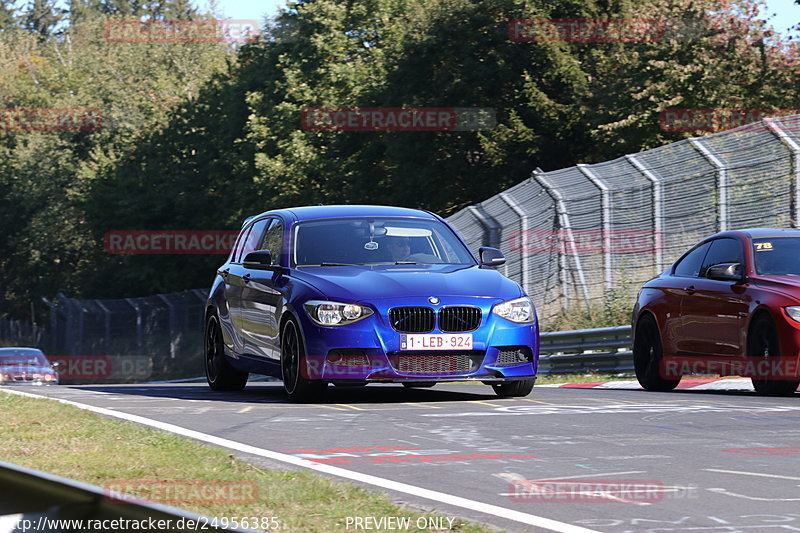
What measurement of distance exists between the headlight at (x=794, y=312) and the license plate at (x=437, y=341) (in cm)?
290

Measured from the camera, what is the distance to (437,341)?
11219 millimetres

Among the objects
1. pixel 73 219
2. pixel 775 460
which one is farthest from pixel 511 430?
pixel 73 219

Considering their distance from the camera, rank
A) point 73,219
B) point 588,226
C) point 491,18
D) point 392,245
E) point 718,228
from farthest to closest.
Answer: point 73,219, point 491,18, point 588,226, point 718,228, point 392,245

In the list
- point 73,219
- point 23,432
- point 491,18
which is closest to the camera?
point 23,432

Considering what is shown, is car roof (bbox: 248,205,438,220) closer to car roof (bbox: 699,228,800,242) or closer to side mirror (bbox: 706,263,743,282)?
side mirror (bbox: 706,263,743,282)

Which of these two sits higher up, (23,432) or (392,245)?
(392,245)

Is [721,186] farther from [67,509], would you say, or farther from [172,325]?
[172,325]

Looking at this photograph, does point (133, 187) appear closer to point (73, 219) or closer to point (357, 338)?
point (73, 219)

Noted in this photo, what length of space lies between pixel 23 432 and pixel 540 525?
4.52 meters

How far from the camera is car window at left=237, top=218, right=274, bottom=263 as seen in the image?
13907 millimetres

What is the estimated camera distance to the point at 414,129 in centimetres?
5281
